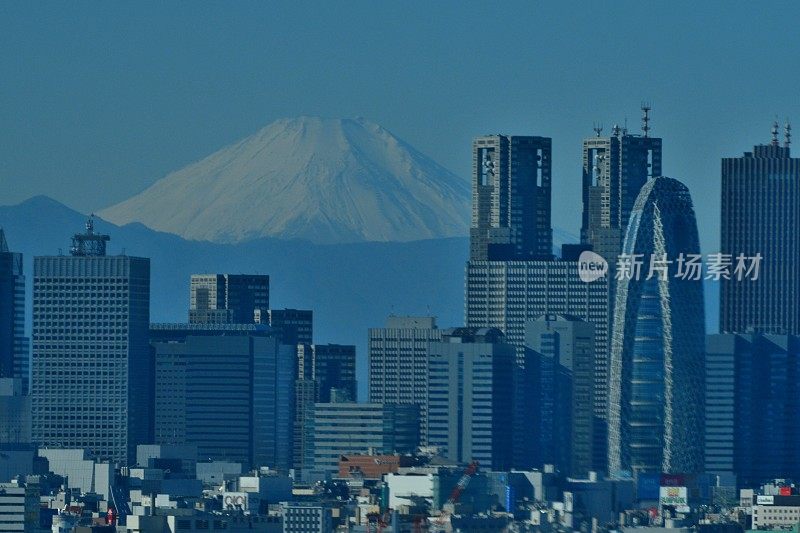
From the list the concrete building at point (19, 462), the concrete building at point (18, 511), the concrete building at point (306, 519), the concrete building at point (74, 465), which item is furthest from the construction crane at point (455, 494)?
the concrete building at point (19, 462)

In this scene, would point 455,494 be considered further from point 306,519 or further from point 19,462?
point 19,462

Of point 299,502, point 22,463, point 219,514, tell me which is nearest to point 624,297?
point 22,463

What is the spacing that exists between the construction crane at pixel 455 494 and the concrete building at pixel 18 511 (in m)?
16.5

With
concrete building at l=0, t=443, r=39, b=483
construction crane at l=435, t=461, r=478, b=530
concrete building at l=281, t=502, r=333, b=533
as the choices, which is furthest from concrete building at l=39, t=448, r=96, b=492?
concrete building at l=281, t=502, r=333, b=533

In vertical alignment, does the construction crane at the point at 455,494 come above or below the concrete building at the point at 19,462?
below

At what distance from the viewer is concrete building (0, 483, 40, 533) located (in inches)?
5595

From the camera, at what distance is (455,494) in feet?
499

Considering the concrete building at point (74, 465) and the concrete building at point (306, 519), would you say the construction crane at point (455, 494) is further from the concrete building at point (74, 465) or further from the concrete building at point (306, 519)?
Result: the concrete building at point (74, 465)

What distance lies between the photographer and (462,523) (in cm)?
12875

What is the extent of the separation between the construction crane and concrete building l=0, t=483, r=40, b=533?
1651 centimetres

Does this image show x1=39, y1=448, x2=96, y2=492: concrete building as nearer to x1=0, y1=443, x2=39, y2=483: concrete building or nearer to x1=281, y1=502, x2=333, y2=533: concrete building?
x1=0, y1=443, x2=39, y2=483: concrete building

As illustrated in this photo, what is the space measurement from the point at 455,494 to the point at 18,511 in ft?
63.1

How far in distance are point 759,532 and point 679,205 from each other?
190 ft

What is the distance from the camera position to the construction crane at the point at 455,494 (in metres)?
132
